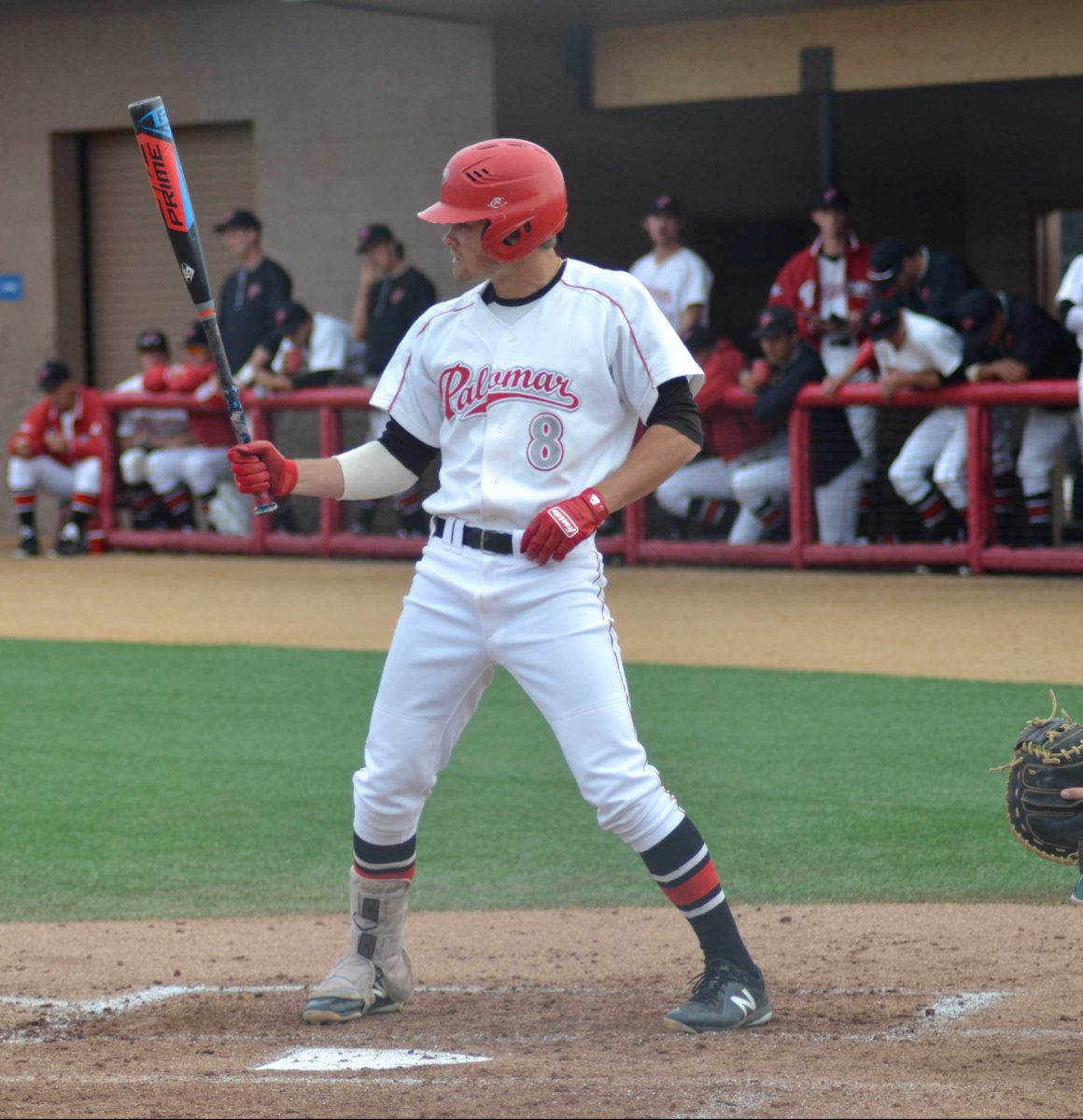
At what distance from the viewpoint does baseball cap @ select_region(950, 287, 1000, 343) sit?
34.6ft

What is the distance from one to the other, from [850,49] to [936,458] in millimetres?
3755

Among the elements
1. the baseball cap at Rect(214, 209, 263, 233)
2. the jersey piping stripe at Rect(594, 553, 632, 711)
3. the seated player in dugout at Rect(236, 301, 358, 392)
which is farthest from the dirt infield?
the baseball cap at Rect(214, 209, 263, 233)

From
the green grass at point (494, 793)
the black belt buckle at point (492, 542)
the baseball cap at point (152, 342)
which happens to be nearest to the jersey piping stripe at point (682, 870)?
the black belt buckle at point (492, 542)

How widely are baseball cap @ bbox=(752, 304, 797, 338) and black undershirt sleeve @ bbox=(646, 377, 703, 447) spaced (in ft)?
24.3

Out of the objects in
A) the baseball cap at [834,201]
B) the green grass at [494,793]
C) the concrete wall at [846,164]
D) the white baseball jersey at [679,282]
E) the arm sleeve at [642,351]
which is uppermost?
the concrete wall at [846,164]

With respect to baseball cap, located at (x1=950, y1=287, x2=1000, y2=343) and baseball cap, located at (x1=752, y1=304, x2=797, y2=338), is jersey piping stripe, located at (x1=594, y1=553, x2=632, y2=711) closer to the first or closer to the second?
baseball cap, located at (x1=950, y1=287, x2=1000, y2=343)

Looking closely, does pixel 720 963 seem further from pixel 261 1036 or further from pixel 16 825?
pixel 16 825

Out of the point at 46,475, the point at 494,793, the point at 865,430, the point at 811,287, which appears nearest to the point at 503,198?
the point at 494,793

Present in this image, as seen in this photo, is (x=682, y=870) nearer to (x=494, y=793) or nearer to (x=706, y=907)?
(x=706, y=907)

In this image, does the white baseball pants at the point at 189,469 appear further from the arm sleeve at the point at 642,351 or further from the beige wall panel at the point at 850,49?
the arm sleeve at the point at 642,351

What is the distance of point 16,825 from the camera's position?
6.00 m

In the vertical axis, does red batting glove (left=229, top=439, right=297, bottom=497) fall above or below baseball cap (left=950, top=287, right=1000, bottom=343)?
below

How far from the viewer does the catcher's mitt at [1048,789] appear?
3662 millimetres

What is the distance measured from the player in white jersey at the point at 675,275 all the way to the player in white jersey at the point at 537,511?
26.6 feet
